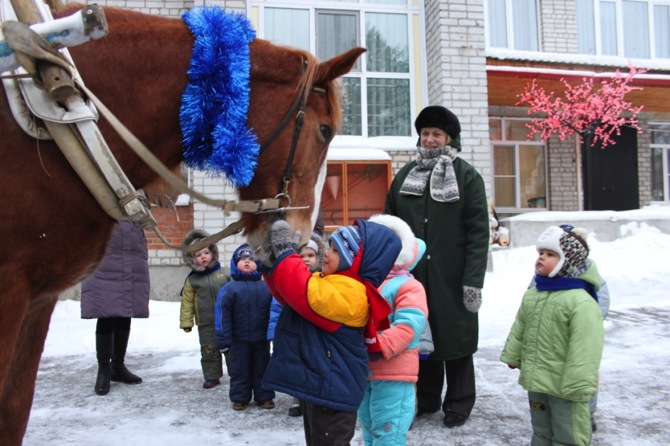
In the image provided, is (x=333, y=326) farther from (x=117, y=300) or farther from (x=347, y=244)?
(x=117, y=300)

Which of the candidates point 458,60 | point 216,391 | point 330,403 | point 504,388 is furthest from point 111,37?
point 458,60

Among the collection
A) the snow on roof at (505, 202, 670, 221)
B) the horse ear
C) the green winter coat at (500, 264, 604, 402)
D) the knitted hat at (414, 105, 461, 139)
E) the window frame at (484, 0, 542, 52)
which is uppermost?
the window frame at (484, 0, 542, 52)

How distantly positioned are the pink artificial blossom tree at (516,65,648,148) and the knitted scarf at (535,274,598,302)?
883cm

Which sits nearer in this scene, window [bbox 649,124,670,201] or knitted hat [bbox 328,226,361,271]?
knitted hat [bbox 328,226,361,271]

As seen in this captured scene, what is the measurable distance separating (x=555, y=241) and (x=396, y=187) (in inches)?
50.3

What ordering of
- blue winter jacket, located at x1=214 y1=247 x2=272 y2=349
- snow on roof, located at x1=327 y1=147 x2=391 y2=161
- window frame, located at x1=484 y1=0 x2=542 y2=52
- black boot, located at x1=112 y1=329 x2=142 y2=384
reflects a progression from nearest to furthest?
blue winter jacket, located at x1=214 y1=247 x2=272 y2=349, black boot, located at x1=112 y1=329 x2=142 y2=384, snow on roof, located at x1=327 y1=147 x2=391 y2=161, window frame, located at x1=484 y1=0 x2=542 y2=52

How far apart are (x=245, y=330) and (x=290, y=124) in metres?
2.77

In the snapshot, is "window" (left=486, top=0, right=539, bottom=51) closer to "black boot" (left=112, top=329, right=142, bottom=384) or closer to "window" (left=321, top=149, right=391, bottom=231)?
"window" (left=321, top=149, right=391, bottom=231)

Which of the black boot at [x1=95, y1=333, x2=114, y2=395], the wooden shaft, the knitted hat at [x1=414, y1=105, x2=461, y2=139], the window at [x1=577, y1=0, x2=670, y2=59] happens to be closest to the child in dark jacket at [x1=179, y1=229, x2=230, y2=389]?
the black boot at [x1=95, y1=333, x2=114, y2=395]

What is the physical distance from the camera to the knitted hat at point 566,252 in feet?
9.18

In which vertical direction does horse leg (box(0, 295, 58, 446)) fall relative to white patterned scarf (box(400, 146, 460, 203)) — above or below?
below

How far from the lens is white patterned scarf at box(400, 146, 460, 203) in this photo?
347 centimetres

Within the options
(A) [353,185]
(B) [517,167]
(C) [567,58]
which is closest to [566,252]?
(A) [353,185]

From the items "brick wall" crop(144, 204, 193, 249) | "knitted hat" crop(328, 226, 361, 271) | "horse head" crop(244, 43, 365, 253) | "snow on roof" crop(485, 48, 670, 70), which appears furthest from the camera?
"snow on roof" crop(485, 48, 670, 70)
